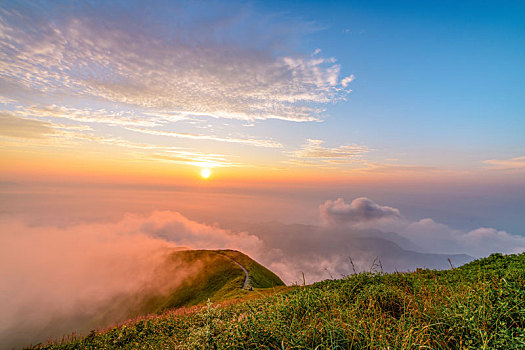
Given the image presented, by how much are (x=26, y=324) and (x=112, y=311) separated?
69024 mm

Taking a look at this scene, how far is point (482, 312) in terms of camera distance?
6.37 meters

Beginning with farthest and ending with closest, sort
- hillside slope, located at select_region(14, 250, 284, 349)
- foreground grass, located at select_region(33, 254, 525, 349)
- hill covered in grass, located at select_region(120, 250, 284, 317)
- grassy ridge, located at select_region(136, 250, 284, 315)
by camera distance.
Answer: hillside slope, located at select_region(14, 250, 284, 349), hill covered in grass, located at select_region(120, 250, 284, 317), grassy ridge, located at select_region(136, 250, 284, 315), foreground grass, located at select_region(33, 254, 525, 349)

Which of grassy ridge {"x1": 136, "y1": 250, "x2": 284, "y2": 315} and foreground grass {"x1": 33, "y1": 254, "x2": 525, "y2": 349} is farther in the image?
grassy ridge {"x1": 136, "y1": 250, "x2": 284, "y2": 315}

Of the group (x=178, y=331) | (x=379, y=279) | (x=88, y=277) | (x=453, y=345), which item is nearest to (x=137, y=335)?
(x=178, y=331)

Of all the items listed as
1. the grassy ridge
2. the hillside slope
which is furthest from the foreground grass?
the grassy ridge

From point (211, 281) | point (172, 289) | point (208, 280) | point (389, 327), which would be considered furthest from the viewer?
point (172, 289)

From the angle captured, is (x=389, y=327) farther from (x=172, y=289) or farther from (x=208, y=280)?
(x=172, y=289)

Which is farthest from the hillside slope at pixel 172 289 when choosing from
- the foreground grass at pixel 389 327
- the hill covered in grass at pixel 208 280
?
the foreground grass at pixel 389 327

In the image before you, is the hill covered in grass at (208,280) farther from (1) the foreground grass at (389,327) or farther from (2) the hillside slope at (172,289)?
(1) the foreground grass at (389,327)

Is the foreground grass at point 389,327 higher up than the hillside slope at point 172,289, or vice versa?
the foreground grass at point 389,327

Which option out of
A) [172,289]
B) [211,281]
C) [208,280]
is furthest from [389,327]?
[172,289]

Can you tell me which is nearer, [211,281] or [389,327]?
[389,327]

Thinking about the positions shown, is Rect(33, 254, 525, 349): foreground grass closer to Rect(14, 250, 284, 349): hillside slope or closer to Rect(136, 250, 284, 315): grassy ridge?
Rect(14, 250, 284, 349): hillside slope

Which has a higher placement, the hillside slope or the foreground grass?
the foreground grass
